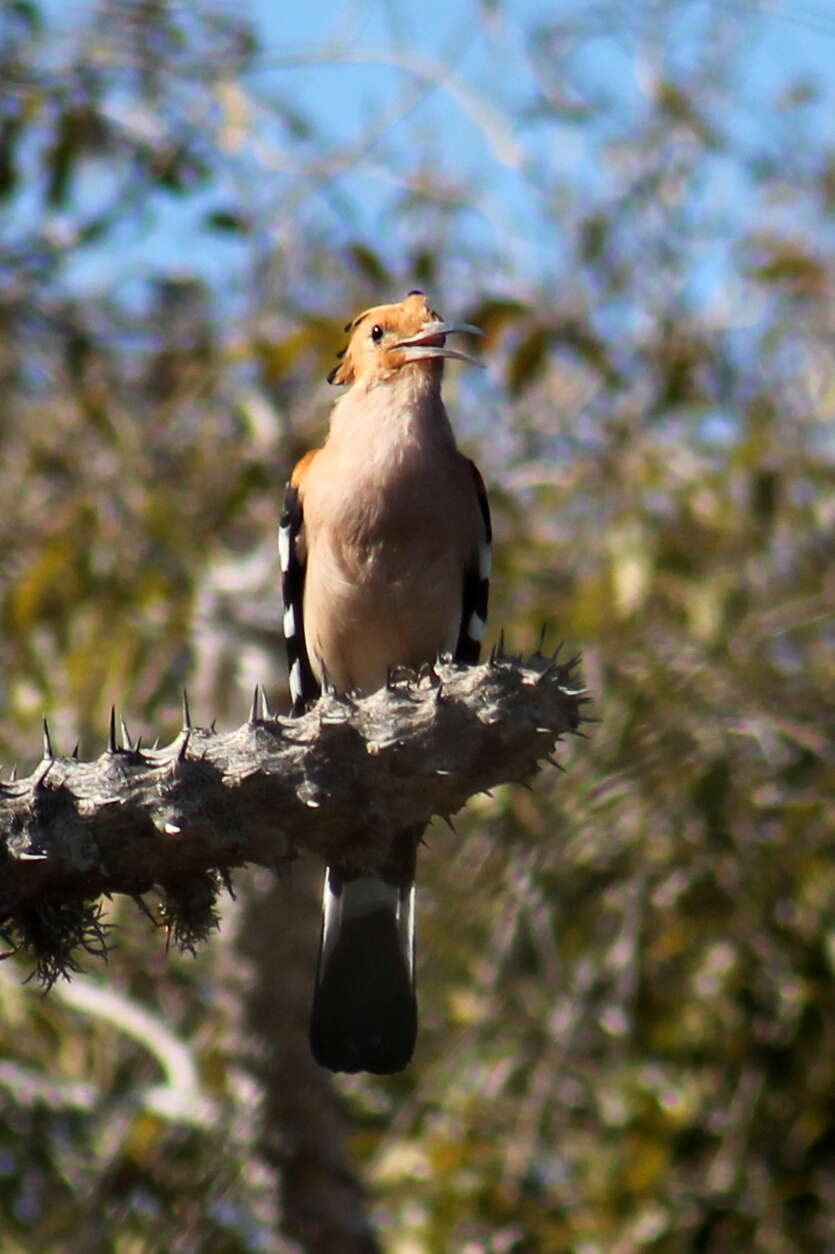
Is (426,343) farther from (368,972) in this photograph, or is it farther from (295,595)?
(368,972)

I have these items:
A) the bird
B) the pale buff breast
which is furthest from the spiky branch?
the pale buff breast

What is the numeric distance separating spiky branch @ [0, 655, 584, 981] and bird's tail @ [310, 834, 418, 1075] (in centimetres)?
103

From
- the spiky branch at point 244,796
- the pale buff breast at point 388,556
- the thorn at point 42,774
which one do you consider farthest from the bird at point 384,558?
the thorn at point 42,774

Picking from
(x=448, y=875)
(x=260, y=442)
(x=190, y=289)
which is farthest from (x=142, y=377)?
(x=448, y=875)

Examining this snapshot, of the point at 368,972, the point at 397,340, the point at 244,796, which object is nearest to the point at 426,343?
the point at 397,340

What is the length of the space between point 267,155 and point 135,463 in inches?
58.4

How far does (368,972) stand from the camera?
13.1ft

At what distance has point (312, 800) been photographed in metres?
2.32

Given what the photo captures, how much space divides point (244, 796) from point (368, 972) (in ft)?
5.75

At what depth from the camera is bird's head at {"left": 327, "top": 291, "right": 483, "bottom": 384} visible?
15.0ft

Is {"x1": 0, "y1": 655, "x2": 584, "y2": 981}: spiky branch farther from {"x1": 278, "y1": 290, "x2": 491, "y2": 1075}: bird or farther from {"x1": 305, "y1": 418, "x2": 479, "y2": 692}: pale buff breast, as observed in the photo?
{"x1": 305, "y1": 418, "x2": 479, "y2": 692}: pale buff breast

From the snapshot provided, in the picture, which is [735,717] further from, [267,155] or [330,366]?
[267,155]

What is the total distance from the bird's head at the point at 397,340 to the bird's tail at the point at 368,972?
1275 mm

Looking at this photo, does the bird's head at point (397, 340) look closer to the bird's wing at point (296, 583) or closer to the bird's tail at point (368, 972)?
the bird's wing at point (296, 583)
